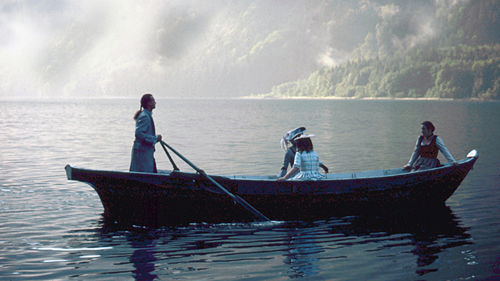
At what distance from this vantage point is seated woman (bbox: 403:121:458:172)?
41.1 feet

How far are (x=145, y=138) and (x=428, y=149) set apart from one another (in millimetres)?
7160

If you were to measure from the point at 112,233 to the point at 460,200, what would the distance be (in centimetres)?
994

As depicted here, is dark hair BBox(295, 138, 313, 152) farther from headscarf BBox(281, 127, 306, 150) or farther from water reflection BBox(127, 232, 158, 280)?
water reflection BBox(127, 232, 158, 280)

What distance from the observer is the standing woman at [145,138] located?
423 inches

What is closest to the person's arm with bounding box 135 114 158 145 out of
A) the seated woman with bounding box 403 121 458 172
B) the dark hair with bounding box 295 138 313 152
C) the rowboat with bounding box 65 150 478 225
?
the rowboat with bounding box 65 150 478 225

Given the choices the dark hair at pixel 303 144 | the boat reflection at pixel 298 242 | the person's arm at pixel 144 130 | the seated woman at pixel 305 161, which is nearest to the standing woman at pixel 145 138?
the person's arm at pixel 144 130

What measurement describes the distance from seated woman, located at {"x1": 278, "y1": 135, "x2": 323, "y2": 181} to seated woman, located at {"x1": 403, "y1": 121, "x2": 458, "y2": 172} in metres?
3.18

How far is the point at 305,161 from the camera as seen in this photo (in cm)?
1147

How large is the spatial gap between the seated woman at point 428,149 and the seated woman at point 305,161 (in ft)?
10.4

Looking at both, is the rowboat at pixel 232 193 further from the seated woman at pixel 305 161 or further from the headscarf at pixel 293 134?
the headscarf at pixel 293 134

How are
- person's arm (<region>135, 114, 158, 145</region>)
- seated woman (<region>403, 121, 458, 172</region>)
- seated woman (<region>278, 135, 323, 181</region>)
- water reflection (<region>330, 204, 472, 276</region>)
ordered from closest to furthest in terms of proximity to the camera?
1. water reflection (<region>330, 204, 472, 276</region>)
2. person's arm (<region>135, 114, 158, 145</region>)
3. seated woman (<region>278, 135, 323, 181</region>)
4. seated woman (<region>403, 121, 458, 172</region>)

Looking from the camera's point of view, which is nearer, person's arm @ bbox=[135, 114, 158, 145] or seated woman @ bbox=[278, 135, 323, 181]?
person's arm @ bbox=[135, 114, 158, 145]

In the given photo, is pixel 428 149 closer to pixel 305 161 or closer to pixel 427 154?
pixel 427 154

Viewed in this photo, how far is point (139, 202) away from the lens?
10984mm
